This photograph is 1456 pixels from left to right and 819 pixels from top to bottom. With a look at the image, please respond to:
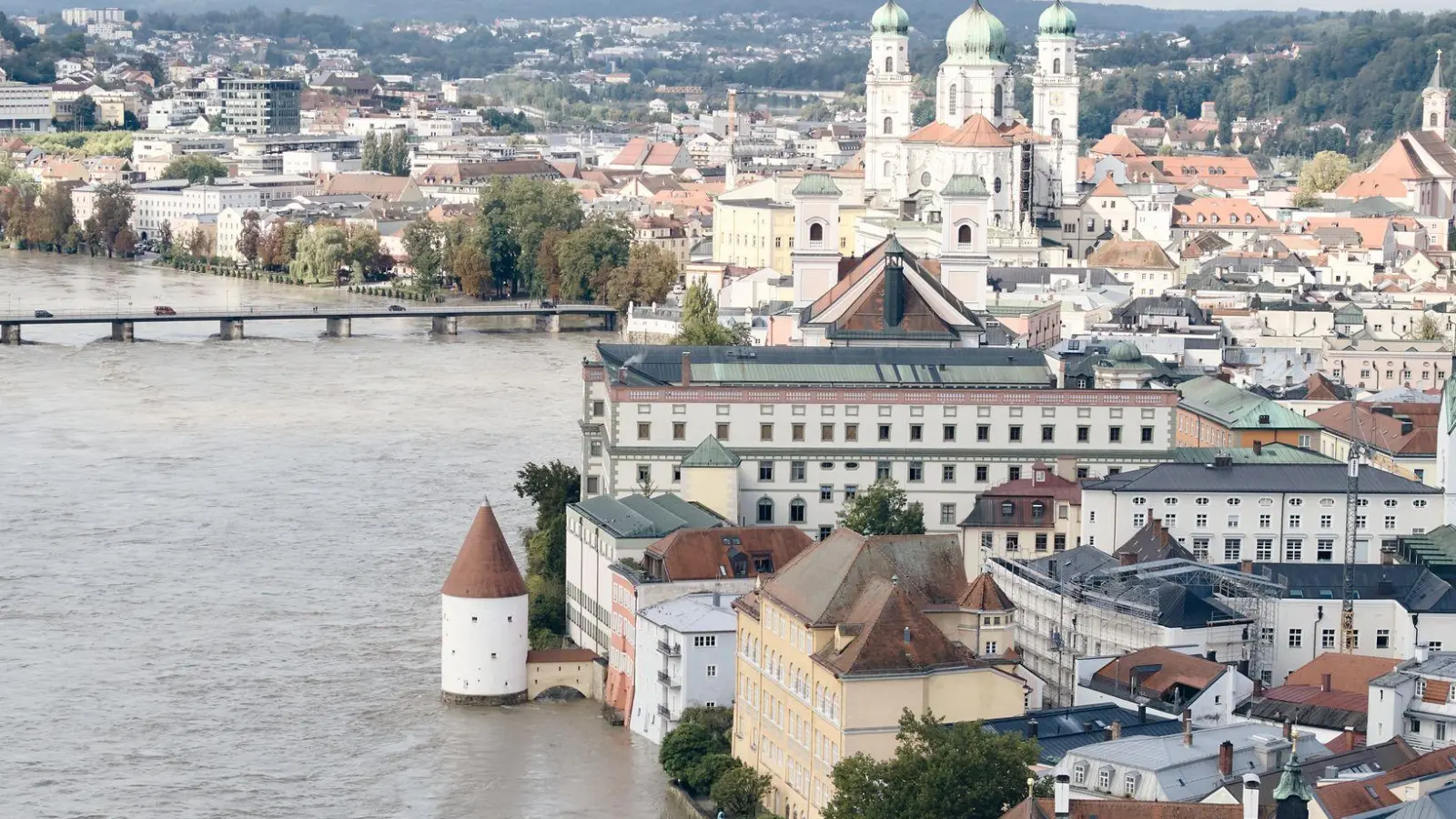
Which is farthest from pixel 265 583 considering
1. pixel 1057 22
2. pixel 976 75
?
pixel 1057 22

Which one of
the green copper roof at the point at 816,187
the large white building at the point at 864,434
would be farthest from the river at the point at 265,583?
the green copper roof at the point at 816,187

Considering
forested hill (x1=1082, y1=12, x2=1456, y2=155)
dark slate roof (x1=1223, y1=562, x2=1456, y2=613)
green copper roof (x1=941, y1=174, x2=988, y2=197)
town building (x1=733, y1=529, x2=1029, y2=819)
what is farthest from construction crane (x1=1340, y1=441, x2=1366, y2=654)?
forested hill (x1=1082, y1=12, x2=1456, y2=155)

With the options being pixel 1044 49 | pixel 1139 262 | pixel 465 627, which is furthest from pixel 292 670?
pixel 1044 49

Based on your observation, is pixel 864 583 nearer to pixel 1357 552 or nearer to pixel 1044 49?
pixel 1357 552

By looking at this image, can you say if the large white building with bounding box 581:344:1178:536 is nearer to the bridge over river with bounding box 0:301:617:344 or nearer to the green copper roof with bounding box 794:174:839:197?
the green copper roof with bounding box 794:174:839:197

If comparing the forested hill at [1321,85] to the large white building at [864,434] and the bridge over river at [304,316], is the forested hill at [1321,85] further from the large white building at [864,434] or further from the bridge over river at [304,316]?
the large white building at [864,434]

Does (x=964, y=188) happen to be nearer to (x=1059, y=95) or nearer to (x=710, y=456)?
(x=710, y=456)
